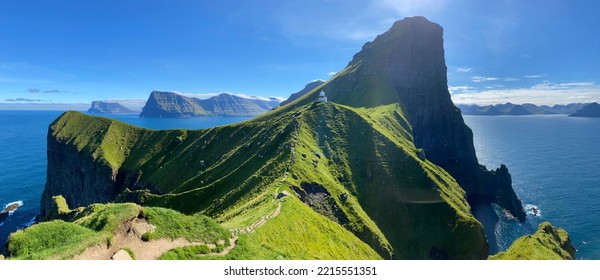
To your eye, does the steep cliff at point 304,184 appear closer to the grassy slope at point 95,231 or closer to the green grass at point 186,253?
the green grass at point 186,253

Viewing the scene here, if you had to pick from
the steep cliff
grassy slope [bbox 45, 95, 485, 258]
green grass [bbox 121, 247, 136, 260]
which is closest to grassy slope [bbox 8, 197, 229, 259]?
green grass [bbox 121, 247, 136, 260]

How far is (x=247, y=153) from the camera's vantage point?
114938 millimetres

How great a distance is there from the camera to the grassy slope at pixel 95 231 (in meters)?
30.0

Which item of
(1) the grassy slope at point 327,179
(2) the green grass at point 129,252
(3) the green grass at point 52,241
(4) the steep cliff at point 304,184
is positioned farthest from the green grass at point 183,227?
(1) the grassy slope at point 327,179

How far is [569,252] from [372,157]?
174 ft

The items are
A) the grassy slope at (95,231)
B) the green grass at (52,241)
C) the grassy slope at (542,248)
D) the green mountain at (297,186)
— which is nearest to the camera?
the green grass at (52,241)

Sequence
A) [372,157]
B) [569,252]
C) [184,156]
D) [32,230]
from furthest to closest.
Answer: [184,156] → [372,157] → [569,252] → [32,230]

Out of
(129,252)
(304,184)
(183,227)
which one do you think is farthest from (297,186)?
(129,252)

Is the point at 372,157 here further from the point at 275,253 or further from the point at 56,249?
the point at 56,249

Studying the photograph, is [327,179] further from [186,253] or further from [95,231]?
[95,231]

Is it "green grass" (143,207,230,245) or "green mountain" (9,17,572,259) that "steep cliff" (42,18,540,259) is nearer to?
"green mountain" (9,17,572,259)

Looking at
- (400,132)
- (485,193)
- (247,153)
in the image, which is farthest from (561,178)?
(247,153)

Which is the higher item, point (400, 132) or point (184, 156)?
point (400, 132)

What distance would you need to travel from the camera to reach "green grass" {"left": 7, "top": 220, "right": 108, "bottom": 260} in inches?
1126
